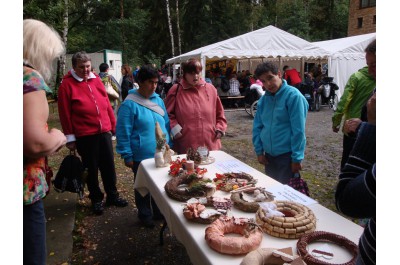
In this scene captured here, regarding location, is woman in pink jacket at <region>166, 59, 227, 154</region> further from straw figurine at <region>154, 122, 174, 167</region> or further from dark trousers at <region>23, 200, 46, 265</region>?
dark trousers at <region>23, 200, 46, 265</region>

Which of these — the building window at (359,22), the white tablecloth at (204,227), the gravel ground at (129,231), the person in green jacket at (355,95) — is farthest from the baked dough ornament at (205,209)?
the building window at (359,22)

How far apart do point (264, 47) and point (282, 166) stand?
24.8 feet

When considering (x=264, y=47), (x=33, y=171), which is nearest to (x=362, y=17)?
(x=264, y=47)

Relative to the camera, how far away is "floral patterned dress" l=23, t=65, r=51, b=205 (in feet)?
4.05

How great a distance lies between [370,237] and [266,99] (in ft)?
6.19

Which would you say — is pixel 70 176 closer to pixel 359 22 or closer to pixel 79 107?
pixel 79 107

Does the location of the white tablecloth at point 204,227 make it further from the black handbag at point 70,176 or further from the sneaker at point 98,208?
the sneaker at point 98,208

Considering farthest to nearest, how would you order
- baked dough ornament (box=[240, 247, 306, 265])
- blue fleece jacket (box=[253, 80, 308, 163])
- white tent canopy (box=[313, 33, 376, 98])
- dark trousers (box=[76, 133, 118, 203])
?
1. white tent canopy (box=[313, 33, 376, 98])
2. dark trousers (box=[76, 133, 118, 203])
3. blue fleece jacket (box=[253, 80, 308, 163])
4. baked dough ornament (box=[240, 247, 306, 265])

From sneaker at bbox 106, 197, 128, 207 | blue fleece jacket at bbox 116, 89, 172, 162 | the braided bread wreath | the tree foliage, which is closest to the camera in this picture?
the braided bread wreath

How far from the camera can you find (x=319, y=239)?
1.26 metres

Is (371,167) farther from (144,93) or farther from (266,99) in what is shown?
(144,93)

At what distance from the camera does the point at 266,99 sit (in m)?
2.61

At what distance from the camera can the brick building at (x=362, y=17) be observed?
67.6 feet

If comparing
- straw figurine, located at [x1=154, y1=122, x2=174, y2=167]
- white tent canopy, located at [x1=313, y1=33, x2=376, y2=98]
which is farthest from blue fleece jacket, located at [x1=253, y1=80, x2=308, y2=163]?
white tent canopy, located at [x1=313, y1=33, x2=376, y2=98]
